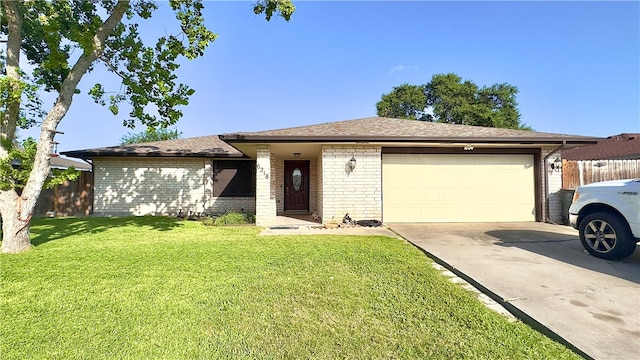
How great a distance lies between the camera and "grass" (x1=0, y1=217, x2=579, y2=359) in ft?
6.93

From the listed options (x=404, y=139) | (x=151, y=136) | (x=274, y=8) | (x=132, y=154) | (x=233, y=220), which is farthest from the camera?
(x=151, y=136)

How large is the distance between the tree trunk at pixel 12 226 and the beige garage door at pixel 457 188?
8551 millimetres

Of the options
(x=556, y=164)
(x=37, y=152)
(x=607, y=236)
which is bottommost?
(x=607, y=236)

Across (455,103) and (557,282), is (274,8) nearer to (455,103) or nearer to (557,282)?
(557,282)

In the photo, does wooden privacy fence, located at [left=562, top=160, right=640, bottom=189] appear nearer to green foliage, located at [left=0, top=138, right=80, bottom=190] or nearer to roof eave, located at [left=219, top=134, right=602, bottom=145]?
roof eave, located at [left=219, top=134, right=602, bottom=145]

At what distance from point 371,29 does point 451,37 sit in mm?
3883

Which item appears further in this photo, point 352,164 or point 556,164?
point 556,164

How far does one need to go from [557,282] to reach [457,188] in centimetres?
537

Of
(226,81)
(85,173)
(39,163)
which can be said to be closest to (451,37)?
(226,81)

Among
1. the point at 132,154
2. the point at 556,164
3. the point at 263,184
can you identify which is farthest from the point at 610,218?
the point at 132,154

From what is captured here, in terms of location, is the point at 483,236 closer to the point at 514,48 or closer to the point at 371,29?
the point at 371,29

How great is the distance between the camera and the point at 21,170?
5379 millimetres

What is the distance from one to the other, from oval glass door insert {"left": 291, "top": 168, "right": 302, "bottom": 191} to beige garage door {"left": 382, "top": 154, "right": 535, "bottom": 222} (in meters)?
4.90

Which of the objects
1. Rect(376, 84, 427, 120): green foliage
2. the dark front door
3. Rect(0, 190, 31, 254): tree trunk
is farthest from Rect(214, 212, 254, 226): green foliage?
Rect(376, 84, 427, 120): green foliage
